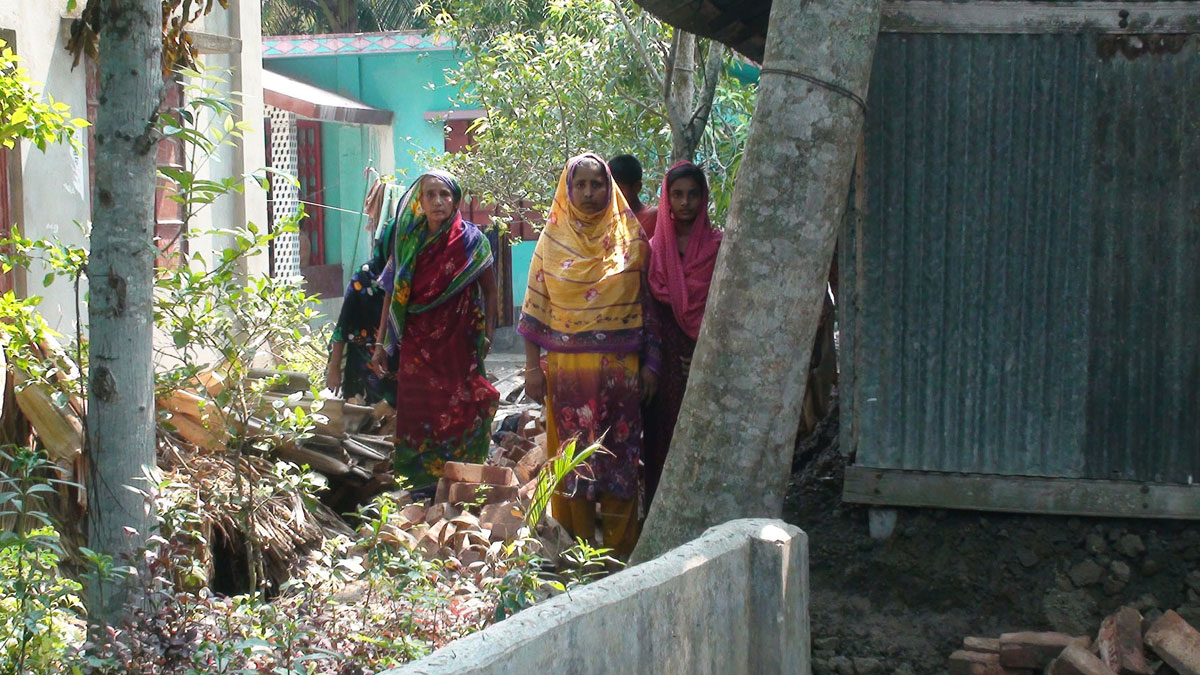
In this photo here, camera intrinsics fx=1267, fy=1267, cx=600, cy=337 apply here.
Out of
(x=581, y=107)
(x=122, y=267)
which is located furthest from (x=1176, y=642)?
(x=581, y=107)

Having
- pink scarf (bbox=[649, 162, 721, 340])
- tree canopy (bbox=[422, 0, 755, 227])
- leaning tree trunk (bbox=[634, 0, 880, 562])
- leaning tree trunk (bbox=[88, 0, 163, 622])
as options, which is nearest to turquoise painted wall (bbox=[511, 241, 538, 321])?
tree canopy (bbox=[422, 0, 755, 227])

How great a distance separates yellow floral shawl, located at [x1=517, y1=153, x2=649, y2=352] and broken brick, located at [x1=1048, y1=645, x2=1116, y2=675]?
214 centimetres

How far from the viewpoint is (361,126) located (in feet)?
51.3

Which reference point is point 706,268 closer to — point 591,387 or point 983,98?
point 591,387

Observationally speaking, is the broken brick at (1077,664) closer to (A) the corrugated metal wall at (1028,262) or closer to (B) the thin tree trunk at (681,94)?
(A) the corrugated metal wall at (1028,262)

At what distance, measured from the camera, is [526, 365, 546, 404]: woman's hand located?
17.9 feet

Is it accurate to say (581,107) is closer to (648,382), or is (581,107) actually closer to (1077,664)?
(648,382)

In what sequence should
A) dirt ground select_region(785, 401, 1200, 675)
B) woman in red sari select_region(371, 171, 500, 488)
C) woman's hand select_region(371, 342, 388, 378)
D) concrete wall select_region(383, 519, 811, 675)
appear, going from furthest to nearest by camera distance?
1. woman's hand select_region(371, 342, 388, 378)
2. woman in red sari select_region(371, 171, 500, 488)
3. dirt ground select_region(785, 401, 1200, 675)
4. concrete wall select_region(383, 519, 811, 675)

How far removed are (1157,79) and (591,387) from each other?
2399 millimetres

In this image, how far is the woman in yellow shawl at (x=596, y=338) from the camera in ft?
17.1

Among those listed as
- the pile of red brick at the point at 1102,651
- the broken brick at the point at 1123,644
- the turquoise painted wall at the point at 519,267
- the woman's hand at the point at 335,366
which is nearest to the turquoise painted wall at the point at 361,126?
the turquoise painted wall at the point at 519,267

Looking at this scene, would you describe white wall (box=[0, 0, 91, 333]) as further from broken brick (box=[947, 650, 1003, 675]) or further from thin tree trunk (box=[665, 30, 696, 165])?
broken brick (box=[947, 650, 1003, 675])

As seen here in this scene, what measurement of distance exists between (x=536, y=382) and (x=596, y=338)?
0.40m

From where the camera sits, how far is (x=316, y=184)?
15.7 meters
